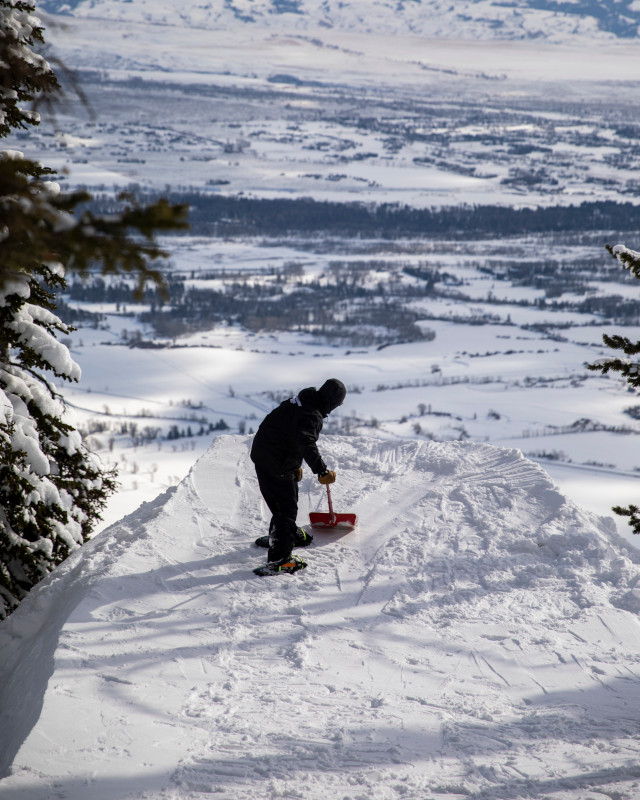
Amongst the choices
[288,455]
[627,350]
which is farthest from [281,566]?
[627,350]

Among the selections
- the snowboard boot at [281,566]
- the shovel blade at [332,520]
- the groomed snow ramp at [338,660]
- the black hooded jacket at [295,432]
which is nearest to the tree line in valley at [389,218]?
the shovel blade at [332,520]

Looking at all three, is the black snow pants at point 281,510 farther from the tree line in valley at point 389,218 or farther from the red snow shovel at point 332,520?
the tree line in valley at point 389,218

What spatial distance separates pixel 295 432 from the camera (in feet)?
21.7

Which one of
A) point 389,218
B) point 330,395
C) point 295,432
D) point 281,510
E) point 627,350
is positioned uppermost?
point 627,350

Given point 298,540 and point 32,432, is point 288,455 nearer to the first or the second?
point 298,540

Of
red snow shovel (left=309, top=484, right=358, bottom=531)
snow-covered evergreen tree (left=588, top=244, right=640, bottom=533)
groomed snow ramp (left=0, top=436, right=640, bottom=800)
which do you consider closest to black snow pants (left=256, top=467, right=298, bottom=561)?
groomed snow ramp (left=0, top=436, right=640, bottom=800)

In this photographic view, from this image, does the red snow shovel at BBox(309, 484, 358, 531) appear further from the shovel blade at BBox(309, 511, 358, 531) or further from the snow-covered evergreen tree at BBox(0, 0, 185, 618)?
the snow-covered evergreen tree at BBox(0, 0, 185, 618)

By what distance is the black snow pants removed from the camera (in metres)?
6.75

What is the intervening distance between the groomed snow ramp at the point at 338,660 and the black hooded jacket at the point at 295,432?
3.29 ft

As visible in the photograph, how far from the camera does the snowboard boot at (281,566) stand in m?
6.71

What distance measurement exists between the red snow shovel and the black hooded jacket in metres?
1.18

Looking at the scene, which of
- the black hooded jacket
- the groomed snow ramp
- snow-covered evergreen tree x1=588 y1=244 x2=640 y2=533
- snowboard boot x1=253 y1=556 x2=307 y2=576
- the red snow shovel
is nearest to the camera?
the groomed snow ramp

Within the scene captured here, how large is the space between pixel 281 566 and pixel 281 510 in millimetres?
494

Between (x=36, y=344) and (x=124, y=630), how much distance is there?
2899 millimetres
